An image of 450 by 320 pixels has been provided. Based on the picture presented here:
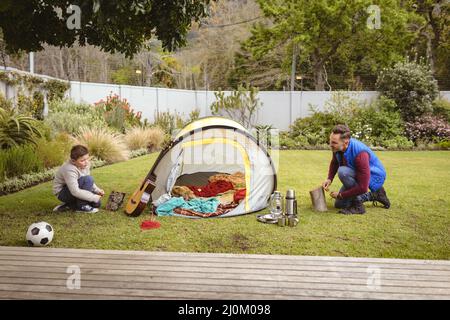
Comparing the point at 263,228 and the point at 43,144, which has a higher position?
the point at 43,144

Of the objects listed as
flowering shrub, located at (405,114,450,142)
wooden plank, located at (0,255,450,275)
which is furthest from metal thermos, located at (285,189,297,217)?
flowering shrub, located at (405,114,450,142)

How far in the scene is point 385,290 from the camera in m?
2.89

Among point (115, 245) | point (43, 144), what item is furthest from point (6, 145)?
point (115, 245)

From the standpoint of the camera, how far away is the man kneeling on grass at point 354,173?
17.4 ft

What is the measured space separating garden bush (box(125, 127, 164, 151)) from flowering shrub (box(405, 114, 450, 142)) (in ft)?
25.4

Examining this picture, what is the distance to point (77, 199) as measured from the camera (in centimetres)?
553

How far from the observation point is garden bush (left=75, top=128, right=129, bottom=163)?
9617mm

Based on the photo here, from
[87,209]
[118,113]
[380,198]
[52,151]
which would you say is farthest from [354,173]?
[118,113]

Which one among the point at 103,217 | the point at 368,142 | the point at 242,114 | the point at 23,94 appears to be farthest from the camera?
the point at 242,114

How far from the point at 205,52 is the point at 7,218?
74.5 feet

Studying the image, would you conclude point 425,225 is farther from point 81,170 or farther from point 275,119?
point 275,119

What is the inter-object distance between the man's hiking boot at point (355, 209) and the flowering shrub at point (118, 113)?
8.14 m

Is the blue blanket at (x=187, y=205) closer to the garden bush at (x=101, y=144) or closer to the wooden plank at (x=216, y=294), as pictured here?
the wooden plank at (x=216, y=294)

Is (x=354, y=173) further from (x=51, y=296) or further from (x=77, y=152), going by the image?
(x=51, y=296)
